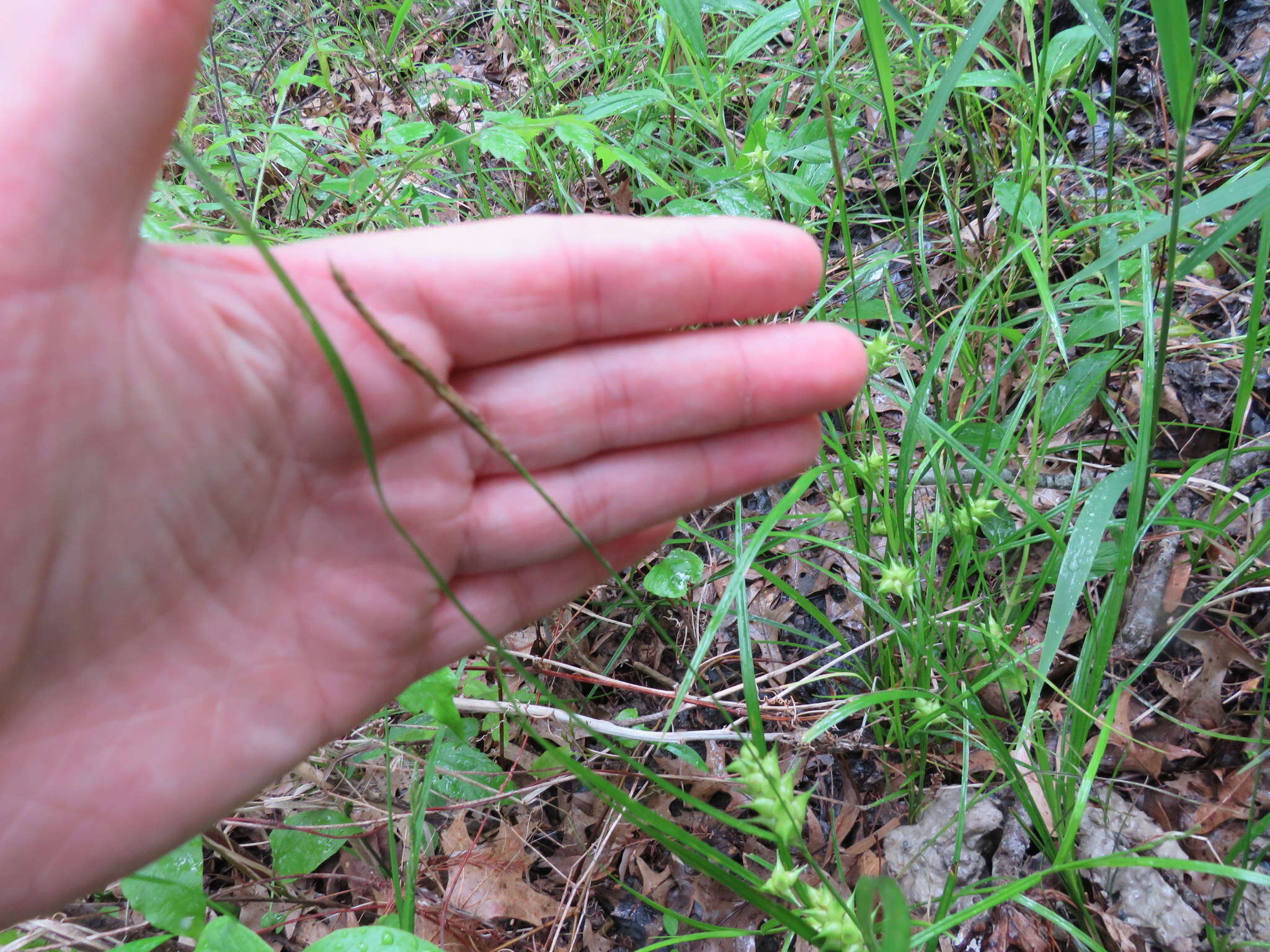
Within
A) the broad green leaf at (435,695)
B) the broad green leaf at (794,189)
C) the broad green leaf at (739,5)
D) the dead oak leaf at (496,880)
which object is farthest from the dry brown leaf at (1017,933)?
the broad green leaf at (739,5)

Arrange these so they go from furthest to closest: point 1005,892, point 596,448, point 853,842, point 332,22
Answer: point 332,22 → point 853,842 → point 596,448 → point 1005,892

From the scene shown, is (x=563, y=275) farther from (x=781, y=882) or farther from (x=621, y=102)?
(x=621, y=102)

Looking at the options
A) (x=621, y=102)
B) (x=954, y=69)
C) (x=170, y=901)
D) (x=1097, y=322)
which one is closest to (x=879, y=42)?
(x=954, y=69)

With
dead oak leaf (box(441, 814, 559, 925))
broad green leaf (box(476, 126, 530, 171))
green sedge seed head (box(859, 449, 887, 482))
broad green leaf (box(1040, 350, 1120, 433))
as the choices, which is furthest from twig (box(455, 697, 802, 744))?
broad green leaf (box(476, 126, 530, 171))

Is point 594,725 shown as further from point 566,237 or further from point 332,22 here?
point 332,22

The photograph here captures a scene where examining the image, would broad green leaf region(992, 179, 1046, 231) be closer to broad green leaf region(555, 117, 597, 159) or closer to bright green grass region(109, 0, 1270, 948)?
bright green grass region(109, 0, 1270, 948)

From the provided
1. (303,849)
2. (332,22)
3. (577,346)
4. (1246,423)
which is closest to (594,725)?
(303,849)

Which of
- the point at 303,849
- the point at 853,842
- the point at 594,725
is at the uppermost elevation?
the point at 594,725
